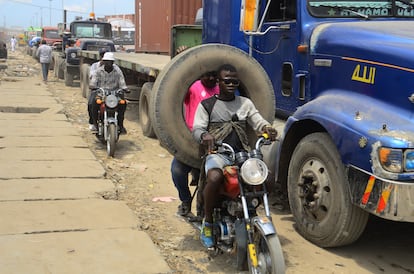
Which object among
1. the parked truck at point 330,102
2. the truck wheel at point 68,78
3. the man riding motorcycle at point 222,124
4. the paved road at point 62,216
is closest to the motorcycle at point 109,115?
the paved road at point 62,216

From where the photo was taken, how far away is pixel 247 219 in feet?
10.7

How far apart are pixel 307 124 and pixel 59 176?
3162 mm

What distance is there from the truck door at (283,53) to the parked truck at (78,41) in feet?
41.1

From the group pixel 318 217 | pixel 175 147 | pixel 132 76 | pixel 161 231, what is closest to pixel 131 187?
pixel 161 231

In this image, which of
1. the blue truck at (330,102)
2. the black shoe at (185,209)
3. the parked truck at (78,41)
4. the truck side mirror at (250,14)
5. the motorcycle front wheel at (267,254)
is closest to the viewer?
the motorcycle front wheel at (267,254)

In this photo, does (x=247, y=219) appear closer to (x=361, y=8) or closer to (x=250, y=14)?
(x=250, y=14)

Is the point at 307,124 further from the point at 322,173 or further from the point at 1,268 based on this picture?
the point at 1,268

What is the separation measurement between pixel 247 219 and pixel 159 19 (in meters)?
12.1

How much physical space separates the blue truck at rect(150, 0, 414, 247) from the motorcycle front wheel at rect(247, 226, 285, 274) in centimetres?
75

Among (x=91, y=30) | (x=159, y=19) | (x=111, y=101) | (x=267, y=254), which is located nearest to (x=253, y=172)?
(x=267, y=254)

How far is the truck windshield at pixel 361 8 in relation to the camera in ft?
15.5

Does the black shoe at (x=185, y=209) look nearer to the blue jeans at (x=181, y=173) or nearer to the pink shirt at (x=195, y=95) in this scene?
the blue jeans at (x=181, y=173)

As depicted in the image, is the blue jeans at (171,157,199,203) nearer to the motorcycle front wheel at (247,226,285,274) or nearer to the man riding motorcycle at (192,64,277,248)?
the man riding motorcycle at (192,64,277,248)

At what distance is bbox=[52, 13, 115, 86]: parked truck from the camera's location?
17.1m
